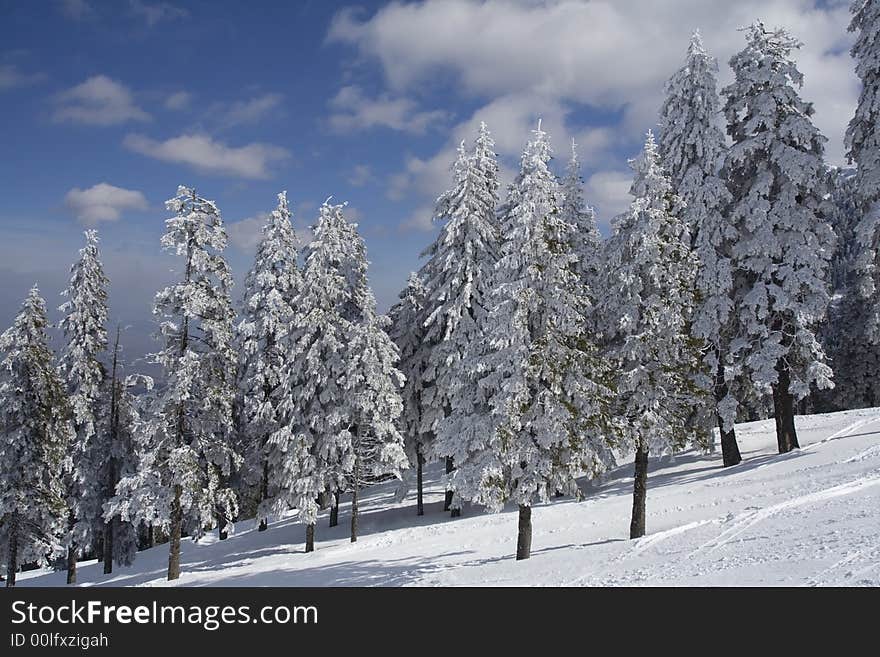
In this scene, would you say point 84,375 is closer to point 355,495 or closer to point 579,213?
point 355,495

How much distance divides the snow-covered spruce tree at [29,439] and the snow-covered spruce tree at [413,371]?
1636 cm

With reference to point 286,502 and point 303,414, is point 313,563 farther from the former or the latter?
point 303,414

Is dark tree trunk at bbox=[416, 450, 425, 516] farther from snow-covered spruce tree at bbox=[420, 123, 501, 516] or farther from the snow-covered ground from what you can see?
snow-covered spruce tree at bbox=[420, 123, 501, 516]

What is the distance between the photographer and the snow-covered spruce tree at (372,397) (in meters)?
25.6

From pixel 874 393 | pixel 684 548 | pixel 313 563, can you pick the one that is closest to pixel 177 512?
pixel 313 563

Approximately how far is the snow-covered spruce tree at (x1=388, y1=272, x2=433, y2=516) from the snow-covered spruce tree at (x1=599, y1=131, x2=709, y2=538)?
13.4 m

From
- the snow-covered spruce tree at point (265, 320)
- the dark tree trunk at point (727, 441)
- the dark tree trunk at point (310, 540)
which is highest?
the snow-covered spruce tree at point (265, 320)

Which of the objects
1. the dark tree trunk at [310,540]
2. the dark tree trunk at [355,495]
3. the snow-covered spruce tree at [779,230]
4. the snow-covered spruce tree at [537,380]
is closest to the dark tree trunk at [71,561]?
the dark tree trunk at [310,540]

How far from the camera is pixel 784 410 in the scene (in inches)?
899

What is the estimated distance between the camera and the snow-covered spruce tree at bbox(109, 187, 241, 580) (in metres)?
22.2

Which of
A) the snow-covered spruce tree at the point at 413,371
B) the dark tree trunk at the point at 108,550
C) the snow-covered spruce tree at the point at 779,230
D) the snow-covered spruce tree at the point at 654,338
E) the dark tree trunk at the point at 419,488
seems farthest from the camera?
the dark tree trunk at the point at 108,550

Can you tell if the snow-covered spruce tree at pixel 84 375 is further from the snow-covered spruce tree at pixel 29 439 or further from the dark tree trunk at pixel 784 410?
the dark tree trunk at pixel 784 410

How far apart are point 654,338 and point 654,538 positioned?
5551mm

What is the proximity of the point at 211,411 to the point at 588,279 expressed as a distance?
18183 millimetres
